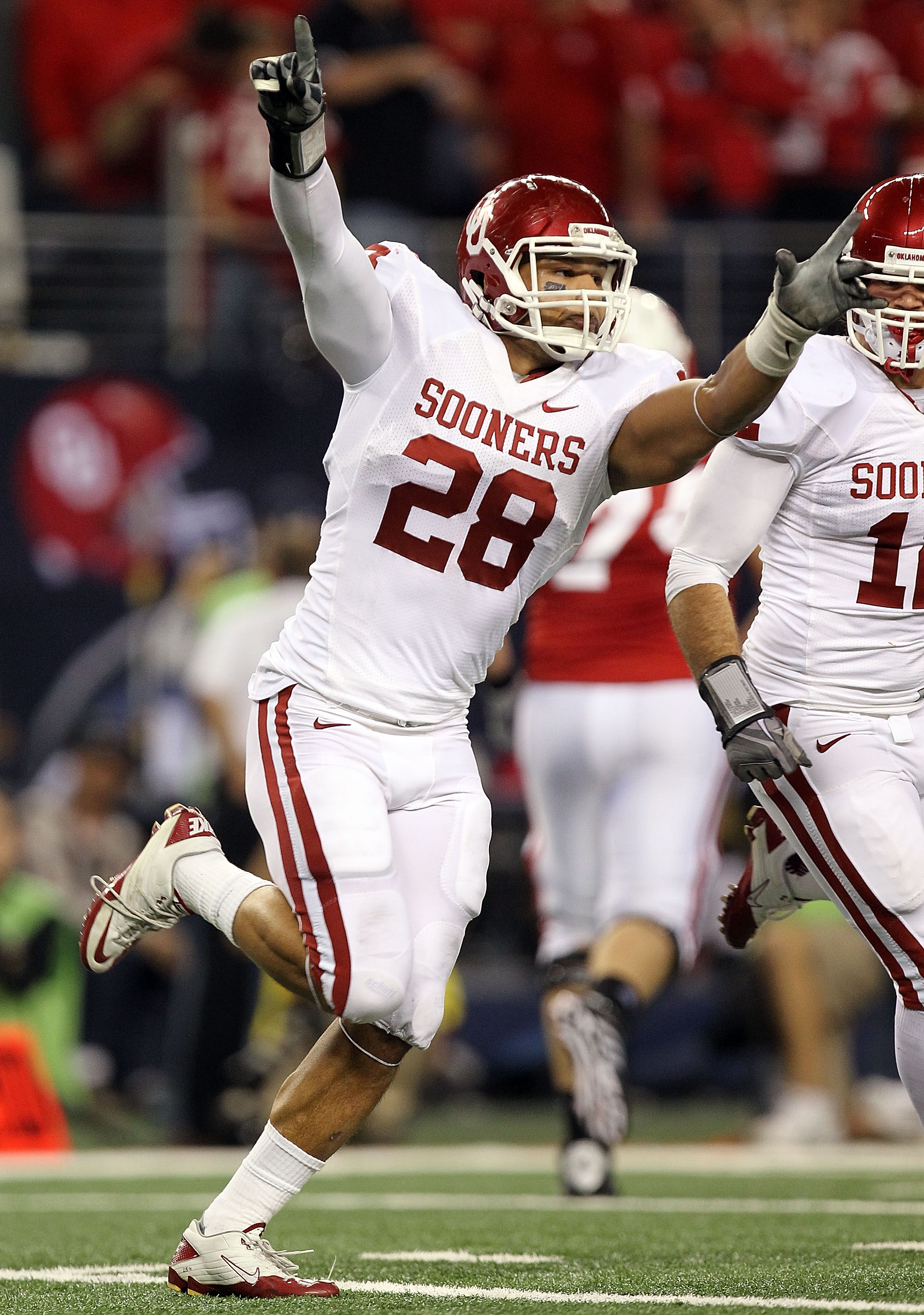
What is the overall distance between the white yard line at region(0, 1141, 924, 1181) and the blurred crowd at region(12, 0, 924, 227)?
4.11m

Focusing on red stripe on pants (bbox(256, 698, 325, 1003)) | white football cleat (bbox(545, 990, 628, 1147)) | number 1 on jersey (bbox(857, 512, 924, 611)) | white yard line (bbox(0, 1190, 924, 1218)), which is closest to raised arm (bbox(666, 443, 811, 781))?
number 1 on jersey (bbox(857, 512, 924, 611))

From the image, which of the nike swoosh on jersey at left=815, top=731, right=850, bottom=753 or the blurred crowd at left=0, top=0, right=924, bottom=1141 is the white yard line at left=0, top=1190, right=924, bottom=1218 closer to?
the blurred crowd at left=0, top=0, right=924, bottom=1141

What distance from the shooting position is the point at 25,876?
7.44m

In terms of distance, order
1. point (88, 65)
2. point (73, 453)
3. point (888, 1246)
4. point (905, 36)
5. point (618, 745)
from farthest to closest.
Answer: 1. point (905, 36)
2. point (88, 65)
3. point (73, 453)
4. point (618, 745)
5. point (888, 1246)

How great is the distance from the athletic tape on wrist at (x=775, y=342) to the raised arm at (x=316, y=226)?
625 mm

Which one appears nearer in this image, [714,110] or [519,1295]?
[519,1295]

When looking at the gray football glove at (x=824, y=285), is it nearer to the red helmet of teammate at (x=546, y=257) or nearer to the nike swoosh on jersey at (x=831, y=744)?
the red helmet of teammate at (x=546, y=257)

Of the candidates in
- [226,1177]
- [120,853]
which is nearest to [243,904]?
[226,1177]

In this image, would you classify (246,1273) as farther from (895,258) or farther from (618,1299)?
(895,258)

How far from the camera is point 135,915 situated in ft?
12.1

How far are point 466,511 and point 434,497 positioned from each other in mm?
58

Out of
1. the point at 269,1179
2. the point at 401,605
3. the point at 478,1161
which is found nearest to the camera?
the point at 269,1179

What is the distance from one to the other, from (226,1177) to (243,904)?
7.98 feet

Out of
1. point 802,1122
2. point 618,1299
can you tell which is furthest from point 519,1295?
point 802,1122
